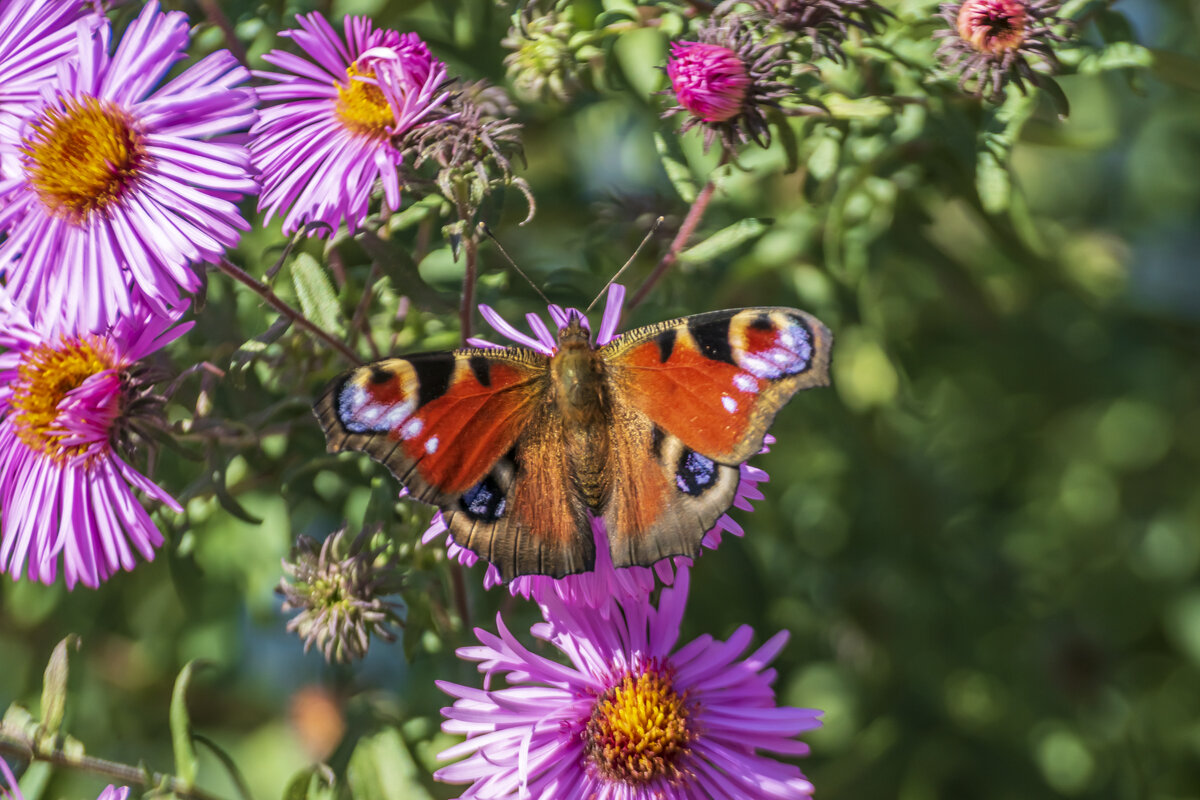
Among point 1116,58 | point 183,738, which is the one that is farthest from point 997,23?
point 183,738

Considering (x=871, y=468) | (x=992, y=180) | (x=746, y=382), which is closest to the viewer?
(x=746, y=382)

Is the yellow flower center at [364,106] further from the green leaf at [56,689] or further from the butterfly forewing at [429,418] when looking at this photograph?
the green leaf at [56,689]

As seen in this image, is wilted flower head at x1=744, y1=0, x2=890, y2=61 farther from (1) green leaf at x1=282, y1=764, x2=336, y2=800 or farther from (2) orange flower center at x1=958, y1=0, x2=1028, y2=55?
(1) green leaf at x1=282, y1=764, x2=336, y2=800

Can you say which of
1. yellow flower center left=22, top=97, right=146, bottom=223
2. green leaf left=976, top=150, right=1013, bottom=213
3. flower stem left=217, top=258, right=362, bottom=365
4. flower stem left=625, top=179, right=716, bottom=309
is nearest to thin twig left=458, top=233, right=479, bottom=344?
flower stem left=217, top=258, right=362, bottom=365

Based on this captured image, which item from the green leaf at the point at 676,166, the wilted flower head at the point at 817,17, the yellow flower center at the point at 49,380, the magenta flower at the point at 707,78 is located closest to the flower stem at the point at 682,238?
the green leaf at the point at 676,166

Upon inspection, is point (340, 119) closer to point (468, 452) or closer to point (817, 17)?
point (468, 452)

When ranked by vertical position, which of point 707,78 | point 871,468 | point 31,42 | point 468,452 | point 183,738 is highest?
point 31,42

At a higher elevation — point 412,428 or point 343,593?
point 412,428
